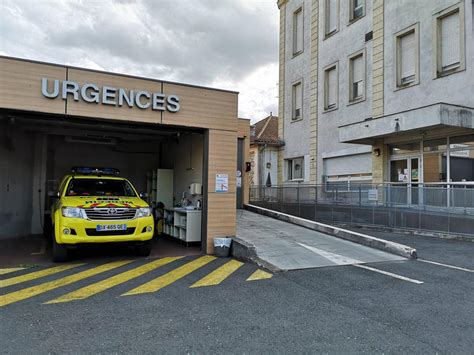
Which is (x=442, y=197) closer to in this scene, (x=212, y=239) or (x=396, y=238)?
(x=396, y=238)

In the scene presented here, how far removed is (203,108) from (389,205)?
7870mm

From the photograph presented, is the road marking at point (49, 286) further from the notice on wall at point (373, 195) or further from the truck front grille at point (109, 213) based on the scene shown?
the notice on wall at point (373, 195)

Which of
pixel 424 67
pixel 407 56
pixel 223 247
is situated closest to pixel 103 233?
pixel 223 247

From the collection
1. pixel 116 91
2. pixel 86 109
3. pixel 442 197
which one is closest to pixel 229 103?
pixel 116 91

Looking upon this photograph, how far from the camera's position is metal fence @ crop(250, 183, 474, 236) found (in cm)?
1157

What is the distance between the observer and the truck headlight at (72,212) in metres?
7.80

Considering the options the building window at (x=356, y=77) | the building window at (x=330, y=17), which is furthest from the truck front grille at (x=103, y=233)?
the building window at (x=330, y=17)

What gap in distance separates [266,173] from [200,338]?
20307 millimetres

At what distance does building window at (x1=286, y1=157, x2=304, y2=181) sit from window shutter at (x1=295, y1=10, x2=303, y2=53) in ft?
21.1

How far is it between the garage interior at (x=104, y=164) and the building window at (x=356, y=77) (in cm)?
935

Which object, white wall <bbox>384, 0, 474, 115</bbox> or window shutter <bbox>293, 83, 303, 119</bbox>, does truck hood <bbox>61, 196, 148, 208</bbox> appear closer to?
white wall <bbox>384, 0, 474, 115</bbox>

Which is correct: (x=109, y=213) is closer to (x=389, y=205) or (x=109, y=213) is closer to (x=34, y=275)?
(x=34, y=275)

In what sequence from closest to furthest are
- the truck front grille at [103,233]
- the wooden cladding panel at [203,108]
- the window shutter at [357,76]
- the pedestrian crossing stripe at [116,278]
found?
the pedestrian crossing stripe at [116,278] → the truck front grille at [103,233] → the wooden cladding panel at [203,108] → the window shutter at [357,76]

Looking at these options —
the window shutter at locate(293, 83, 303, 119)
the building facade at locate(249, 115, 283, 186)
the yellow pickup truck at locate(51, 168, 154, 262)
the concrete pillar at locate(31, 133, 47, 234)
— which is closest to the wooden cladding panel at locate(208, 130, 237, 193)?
the yellow pickup truck at locate(51, 168, 154, 262)
